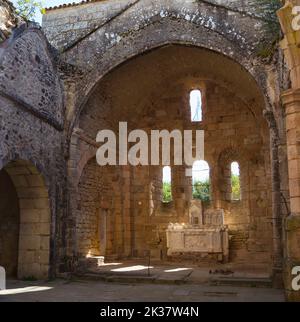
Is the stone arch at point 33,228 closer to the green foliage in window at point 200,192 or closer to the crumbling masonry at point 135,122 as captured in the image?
the crumbling masonry at point 135,122

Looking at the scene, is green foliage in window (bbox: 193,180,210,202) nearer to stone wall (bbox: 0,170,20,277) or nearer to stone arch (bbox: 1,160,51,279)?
stone arch (bbox: 1,160,51,279)

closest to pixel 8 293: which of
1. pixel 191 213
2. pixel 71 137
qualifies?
pixel 71 137

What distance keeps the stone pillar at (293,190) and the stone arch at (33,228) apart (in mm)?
5743

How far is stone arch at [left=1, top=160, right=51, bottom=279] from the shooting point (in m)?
9.57

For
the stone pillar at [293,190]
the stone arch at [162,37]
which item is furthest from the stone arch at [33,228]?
the stone pillar at [293,190]

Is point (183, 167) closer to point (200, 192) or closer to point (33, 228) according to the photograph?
point (33, 228)

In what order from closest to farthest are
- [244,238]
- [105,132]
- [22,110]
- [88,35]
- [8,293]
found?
1. [8,293]
2. [22,110]
3. [88,35]
4. [105,132]
5. [244,238]

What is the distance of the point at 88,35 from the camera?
11.2m

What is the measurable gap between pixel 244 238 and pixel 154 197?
11.6ft

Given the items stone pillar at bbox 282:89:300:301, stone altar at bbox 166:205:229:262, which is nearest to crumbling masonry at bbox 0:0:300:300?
stone pillar at bbox 282:89:300:301

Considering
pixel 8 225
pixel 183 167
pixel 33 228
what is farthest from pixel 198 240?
pixel 8 225

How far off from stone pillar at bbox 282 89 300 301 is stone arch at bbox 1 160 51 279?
574cm

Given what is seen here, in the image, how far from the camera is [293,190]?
6.09 meters
